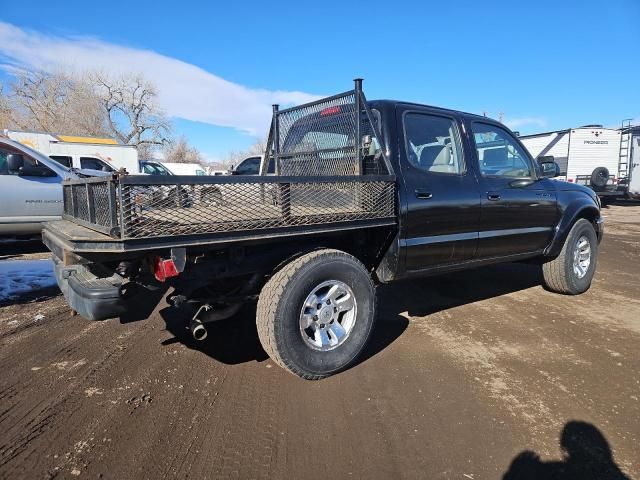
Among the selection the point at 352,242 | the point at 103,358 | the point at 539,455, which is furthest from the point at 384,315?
the point at 103,358

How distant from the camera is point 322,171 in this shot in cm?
399

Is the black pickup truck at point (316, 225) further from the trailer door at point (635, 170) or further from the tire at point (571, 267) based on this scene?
the trailer door at point (635, 170)

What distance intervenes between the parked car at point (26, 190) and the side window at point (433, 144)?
19.0ft

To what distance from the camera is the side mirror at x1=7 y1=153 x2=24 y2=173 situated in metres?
6.57

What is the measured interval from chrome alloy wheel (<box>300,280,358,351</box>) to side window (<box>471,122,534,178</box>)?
1.93 metres

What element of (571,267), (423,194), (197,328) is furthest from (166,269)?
(571,267)

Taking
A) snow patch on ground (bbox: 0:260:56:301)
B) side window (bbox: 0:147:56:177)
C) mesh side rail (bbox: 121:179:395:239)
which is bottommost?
snow patch on ground (bbox: 0:260:56:301)

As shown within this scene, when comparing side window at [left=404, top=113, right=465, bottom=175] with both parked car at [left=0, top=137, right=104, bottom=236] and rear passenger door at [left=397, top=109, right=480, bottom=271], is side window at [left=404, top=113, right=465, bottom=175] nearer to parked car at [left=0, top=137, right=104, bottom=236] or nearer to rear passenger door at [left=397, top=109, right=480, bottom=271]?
rear passenger door at [left=397, top=109, right=480, bottom=271]

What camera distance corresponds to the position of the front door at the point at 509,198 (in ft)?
13.4

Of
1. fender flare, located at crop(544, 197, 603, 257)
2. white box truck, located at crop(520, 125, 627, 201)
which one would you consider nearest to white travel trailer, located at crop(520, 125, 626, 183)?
white box truck, located at crop(520, 125, 627, 201)

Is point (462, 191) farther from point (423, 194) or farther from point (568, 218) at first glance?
point (568, 218)

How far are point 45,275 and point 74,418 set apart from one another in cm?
391

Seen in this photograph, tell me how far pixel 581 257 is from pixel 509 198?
1.79 m

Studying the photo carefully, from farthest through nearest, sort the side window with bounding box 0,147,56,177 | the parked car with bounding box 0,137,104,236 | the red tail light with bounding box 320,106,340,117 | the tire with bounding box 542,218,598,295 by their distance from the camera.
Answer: the parked car with bounding box 0,137,104,236
the side window with bounding box 0,147,56,177
the tire with bounding box 542,218,598,295
the red tail light with bounding box 320,106,340,117
